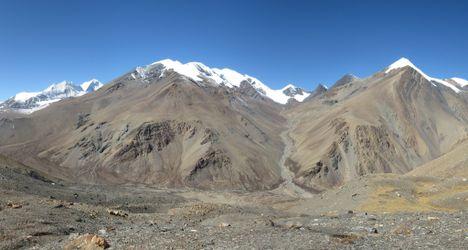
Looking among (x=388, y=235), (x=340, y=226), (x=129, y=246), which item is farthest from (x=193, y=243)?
(x=340, y=226)

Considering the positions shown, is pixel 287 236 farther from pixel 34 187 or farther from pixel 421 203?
pixel 34 187

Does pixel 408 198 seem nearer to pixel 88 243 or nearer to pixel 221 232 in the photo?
pixel 221 232

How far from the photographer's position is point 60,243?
1188 inches

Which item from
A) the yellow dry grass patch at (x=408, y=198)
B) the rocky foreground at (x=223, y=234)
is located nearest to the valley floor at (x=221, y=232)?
the rocky foreground at (x=223, y=234)

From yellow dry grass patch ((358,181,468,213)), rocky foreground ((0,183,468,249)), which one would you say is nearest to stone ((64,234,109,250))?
rocky foreground ((0,183,468,249))

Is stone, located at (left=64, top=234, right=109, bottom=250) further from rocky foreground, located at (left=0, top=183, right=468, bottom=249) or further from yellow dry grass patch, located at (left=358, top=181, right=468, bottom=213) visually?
yellow dry grass patch, located at (left=358, top=181, right=468, bottom=213)

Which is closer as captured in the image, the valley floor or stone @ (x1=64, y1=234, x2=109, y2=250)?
stone @ (x1=64, y1=234, x2=109, y2=250)

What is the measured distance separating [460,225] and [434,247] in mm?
7826

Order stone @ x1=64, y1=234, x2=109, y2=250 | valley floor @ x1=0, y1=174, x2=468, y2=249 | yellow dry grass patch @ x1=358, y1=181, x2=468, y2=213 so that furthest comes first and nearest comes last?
yellow dry grass patch @ x1=358, y1=181, x2=468, y2=213
valley floor @ x1=0, y1=174, x2=468, y2=249
stone @ x1=64, y1=234, x2=109, y2=250

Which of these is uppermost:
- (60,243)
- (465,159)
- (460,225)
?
(465,159)

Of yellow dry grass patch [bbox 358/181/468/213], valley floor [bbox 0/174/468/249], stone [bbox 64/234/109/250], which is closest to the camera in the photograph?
stone [bbox 64/234/109/250]

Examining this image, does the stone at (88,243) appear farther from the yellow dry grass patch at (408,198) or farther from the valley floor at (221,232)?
the yellow dry grass patch at (408,198)

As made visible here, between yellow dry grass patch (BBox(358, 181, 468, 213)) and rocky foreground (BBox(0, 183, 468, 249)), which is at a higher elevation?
yellow dry grass patch (BBox(358, 181, 468, 213))

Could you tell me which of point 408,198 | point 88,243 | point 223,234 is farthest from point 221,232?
point 408,198
